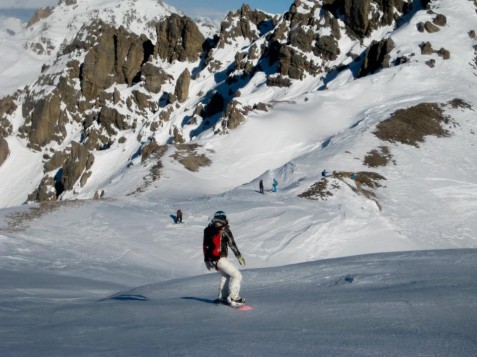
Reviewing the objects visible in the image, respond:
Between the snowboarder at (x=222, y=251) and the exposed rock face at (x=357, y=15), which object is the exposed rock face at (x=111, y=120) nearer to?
the exposed rock face at (x=357, y=15)

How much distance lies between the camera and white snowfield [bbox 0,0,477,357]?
296 inches

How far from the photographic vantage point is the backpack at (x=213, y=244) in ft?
31.4

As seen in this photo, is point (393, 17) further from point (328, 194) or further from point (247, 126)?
point (328, 194)

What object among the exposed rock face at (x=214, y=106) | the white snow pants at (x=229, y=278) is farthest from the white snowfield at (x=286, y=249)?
the exposed rock face at (x=214, y=106)

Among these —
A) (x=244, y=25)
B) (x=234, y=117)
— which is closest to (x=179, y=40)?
(x=244, y=25)

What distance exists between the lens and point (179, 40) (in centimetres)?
14638

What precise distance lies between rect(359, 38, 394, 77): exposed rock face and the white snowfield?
256 centimetres

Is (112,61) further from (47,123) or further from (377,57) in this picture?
(377,57)

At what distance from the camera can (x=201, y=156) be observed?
59875 millimetres

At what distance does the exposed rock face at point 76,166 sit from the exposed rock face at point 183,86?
79.8 feet

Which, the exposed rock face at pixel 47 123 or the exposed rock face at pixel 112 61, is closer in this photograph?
the exposed rock face at pixel 112 61

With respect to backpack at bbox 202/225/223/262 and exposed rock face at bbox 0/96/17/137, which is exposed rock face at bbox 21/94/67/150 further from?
backpack at bbox 202/225/223/262

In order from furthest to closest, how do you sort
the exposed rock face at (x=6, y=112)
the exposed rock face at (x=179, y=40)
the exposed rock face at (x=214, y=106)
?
the exposed rock face at (x=6, y=112) < the exposed rock face at (x=179, y=40) < the exposed rock face at (x=214, y=106)

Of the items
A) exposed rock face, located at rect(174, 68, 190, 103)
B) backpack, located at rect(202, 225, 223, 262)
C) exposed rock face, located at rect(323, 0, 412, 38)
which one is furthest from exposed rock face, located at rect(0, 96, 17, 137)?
backpack, located at rect(202, 225, 223, 262)
